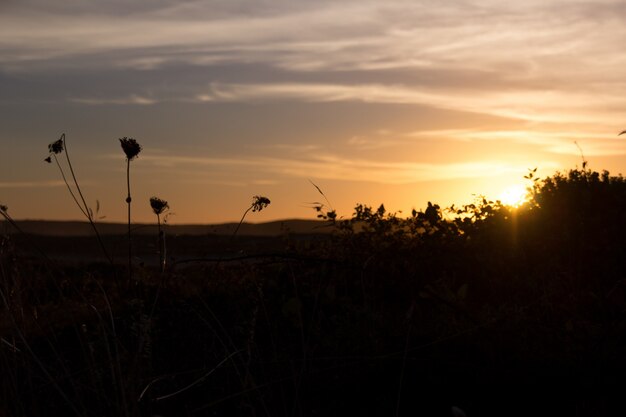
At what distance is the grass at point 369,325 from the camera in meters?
3.94

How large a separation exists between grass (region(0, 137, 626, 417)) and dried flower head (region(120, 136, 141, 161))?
12.3 inches

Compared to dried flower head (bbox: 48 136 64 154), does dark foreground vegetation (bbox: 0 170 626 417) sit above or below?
below

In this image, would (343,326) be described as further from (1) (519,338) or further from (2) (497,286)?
(2) (497,286)

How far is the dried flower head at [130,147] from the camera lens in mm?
3740

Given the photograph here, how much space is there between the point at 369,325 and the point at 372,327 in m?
0.14

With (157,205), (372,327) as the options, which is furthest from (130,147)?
(372,327)

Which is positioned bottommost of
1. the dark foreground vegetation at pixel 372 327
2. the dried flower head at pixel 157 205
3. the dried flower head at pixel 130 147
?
the dark foreground vegetation at pixel 372 327

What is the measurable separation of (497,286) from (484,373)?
11.0 feet

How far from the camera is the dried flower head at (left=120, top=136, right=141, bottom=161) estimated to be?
12.3 ft

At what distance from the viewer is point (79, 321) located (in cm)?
817

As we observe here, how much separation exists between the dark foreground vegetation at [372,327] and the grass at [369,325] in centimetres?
2

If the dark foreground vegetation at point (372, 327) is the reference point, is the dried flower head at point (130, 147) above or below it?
above

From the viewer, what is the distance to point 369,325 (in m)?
5.00

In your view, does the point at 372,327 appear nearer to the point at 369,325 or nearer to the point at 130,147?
the point at 369,325
